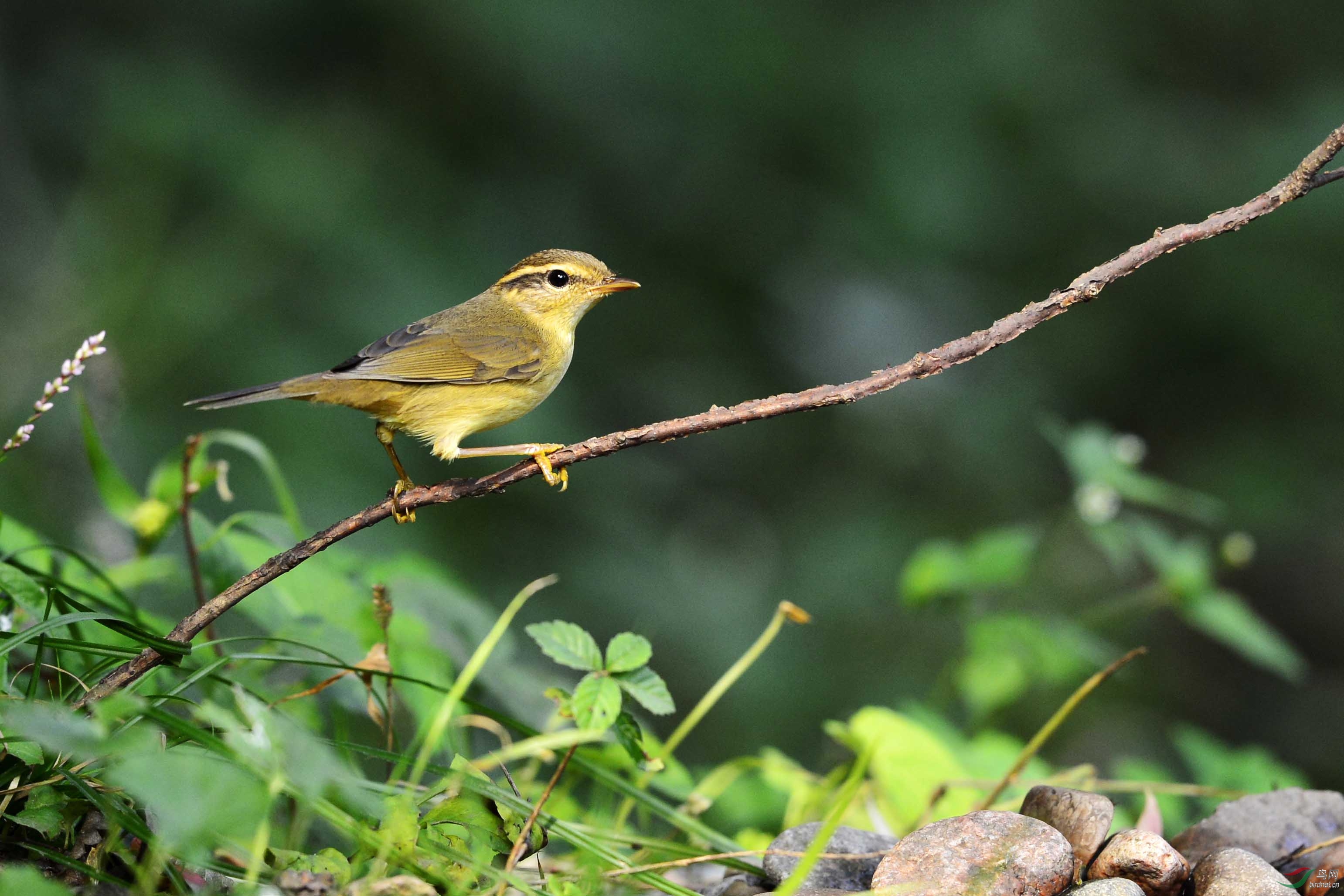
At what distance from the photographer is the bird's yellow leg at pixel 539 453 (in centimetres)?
198

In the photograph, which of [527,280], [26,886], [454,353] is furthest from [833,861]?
[527,280]

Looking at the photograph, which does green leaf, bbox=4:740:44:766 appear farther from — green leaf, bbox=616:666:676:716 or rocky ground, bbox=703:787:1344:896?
rocky ground, bbox=703:787:1344:896

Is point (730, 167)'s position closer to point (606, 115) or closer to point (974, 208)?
point (606, 115)

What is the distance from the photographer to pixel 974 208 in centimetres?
629

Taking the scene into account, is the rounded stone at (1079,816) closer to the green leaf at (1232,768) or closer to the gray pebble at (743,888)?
the gray pebble at (743,888)

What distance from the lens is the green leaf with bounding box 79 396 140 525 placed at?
254 cm

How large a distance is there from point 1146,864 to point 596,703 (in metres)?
0.95

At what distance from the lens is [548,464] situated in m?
1.92

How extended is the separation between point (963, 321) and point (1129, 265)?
5.21 meters

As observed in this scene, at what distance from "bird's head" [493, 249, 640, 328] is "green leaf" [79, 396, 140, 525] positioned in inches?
52.9

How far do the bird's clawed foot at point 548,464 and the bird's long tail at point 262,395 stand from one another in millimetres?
716

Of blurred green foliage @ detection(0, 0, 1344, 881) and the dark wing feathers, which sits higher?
blurred green foliage @ detection(0, 0, 1344, 881)

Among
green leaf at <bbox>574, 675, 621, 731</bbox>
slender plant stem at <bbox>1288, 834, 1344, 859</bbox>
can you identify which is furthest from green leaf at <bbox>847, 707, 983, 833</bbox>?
green leaf at <bbox>574, 675, 621, 731</bbox>

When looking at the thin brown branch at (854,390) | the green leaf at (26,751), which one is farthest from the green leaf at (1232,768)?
the green leaf at (26,751)
